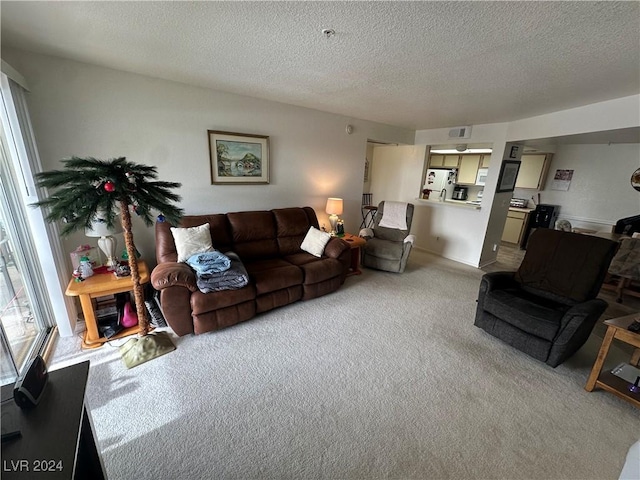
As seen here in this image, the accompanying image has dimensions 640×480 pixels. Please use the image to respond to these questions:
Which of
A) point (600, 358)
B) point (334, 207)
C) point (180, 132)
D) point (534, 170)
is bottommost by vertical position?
point (600, 358)

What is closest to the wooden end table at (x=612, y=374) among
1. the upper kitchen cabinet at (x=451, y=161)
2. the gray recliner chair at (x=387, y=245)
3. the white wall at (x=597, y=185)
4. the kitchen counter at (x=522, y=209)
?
the gray recliner chair at (x=387, y=245)

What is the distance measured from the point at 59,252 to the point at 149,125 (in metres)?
1.44

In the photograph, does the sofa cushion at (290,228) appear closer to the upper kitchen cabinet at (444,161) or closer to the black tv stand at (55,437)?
the black tv stand at (55,437)

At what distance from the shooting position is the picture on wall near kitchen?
4.91m

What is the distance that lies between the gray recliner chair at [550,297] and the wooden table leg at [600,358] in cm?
14

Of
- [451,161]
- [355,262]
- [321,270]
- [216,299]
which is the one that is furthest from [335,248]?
[451,161]

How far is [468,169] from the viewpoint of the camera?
558 centimetres

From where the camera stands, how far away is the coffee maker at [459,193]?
5.64 meters

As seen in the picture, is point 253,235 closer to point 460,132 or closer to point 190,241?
point 190,241

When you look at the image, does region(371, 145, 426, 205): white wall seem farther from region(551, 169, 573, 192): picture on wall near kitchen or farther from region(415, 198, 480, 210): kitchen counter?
region(551, 169, 573, 192): picture on wall near kitchen

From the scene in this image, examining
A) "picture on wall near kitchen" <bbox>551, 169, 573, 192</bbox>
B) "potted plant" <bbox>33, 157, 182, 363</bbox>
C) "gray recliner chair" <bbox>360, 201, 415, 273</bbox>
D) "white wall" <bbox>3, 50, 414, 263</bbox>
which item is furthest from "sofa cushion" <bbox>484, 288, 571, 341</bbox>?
"picture on wall near kitchen" <bbox>551, 169, 573, 192</bbox>

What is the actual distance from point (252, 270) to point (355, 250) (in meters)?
1.68

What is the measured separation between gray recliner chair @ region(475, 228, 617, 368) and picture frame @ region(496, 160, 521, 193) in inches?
65.7

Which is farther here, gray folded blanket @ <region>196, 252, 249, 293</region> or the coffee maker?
the coffee maker
